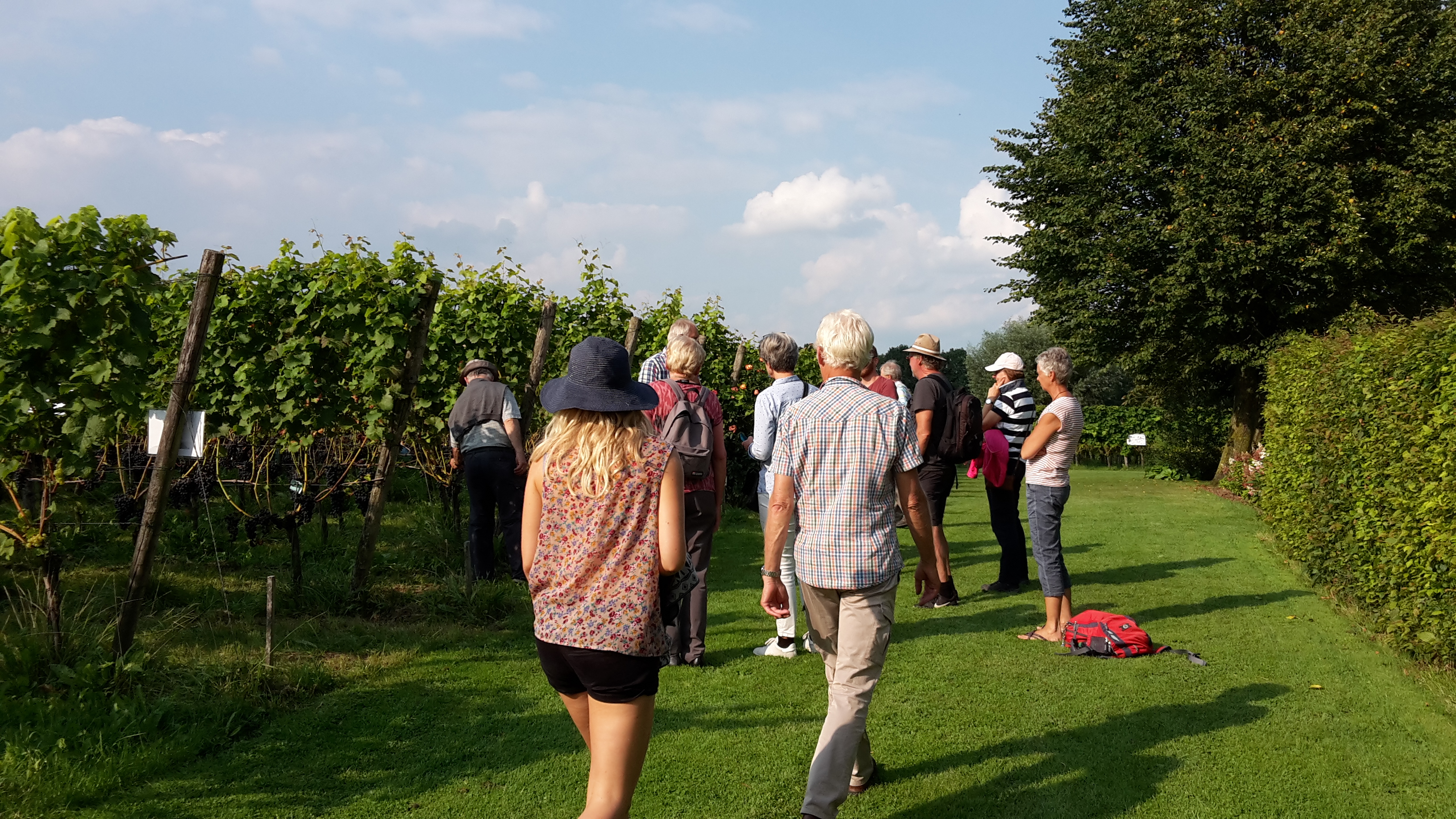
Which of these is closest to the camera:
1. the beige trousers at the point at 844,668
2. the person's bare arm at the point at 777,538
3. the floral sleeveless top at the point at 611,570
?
the floral sleeveless top at the point at 611,570

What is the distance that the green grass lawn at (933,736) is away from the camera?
12.3 ft

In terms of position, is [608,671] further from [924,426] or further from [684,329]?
[924,426]

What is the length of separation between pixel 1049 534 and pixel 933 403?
1418 millimetres

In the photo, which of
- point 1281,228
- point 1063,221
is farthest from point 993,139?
point 1281,228

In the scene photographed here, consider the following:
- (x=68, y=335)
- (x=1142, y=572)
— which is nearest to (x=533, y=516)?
(x=68, y=335)

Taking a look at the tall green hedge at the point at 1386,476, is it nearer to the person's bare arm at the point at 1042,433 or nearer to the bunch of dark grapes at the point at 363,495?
the person's bare arm at the point at 1042,433

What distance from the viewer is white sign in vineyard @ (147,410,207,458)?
4.89 m

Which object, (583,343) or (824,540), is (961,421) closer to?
(824,540)

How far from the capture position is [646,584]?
2.70 m

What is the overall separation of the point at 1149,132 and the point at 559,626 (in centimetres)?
1900

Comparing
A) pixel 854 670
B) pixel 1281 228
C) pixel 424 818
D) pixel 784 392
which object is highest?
pixel 1281 228

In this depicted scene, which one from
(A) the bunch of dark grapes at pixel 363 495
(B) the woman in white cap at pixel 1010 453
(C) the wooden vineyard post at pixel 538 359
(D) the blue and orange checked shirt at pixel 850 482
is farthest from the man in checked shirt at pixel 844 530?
(A) the bunch of dark grapes at pixel 363 495

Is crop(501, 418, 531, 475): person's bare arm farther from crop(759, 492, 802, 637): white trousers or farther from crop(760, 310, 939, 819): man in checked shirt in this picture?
crop(760, 310, 939, 819): man in checked shirt

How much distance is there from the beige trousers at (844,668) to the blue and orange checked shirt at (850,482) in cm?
8
